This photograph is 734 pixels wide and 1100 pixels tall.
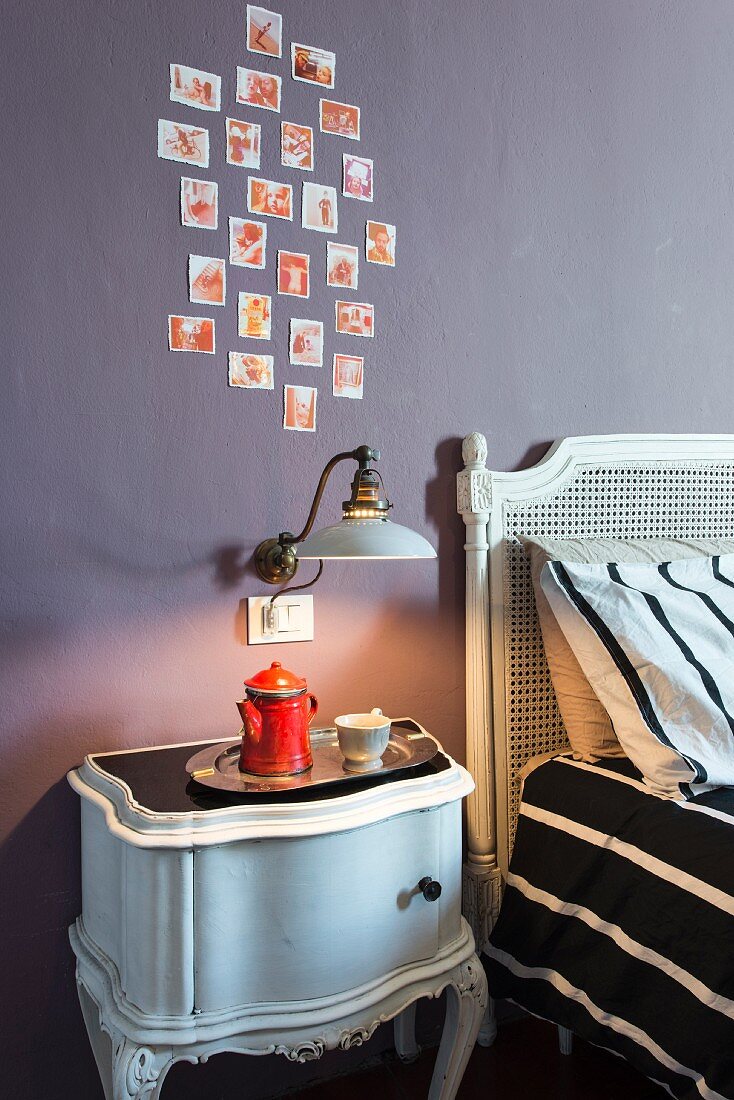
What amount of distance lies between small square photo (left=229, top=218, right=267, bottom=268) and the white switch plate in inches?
25.2

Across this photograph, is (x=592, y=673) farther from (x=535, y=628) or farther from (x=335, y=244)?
(x=335, y=244)

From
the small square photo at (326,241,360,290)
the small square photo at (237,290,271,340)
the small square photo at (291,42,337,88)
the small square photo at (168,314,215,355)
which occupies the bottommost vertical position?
the small square photo at (168,314,215,355)

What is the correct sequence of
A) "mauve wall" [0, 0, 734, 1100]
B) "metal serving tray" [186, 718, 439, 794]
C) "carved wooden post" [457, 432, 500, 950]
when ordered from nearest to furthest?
1. "metal serving tray" [186, 718, 439, 794]
2. "mauve wall" [0, 0, 734, 1100]
3. "carved wooden post" [457, 432, 500, 950]

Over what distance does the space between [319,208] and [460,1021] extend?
1.49 m

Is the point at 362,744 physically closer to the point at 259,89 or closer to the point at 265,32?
the point at 259,89

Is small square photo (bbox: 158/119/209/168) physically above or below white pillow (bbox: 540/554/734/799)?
above

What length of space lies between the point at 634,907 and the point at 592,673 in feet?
1.37

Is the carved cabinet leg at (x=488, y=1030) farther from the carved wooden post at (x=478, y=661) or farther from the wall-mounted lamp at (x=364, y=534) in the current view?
the wall-mounted lamp at (x=364, y=534)

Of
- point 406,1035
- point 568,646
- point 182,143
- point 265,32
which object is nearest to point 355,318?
point 182,143

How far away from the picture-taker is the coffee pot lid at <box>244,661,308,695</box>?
1.28 meters

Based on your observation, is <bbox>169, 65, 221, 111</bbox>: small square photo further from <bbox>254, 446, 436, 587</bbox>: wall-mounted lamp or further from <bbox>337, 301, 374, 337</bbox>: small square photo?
<bbox>254, 446, 436, 587</bbox>: wall-mounted lamp

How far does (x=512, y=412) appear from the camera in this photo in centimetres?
186

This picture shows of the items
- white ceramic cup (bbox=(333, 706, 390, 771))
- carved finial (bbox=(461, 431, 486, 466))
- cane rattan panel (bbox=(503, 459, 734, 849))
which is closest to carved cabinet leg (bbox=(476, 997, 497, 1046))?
cane rattan panel (bbox=(503, 459, 734, 849))

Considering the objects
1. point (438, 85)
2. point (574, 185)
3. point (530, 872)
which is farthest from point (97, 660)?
point (574, 185)
